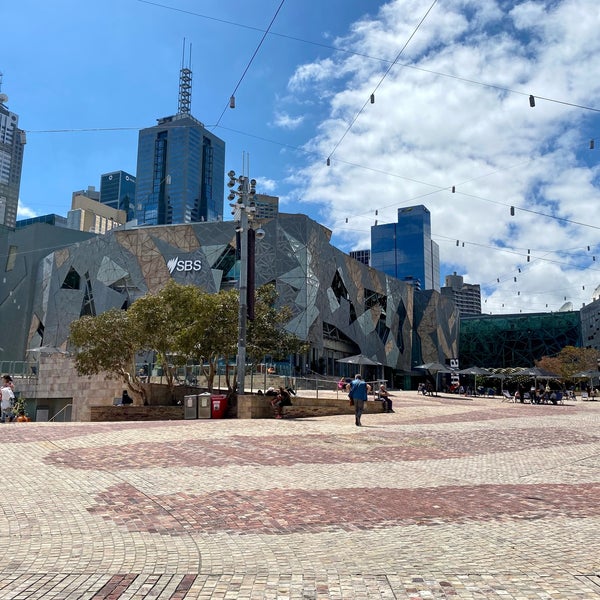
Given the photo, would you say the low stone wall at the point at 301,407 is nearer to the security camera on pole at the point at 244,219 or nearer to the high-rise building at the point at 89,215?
the security camera on pole at the point at 244,219

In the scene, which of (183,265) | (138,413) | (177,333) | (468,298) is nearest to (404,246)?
(468,298)

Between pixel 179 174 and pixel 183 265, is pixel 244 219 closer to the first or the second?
pixel 183 265

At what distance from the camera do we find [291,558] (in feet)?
17.3

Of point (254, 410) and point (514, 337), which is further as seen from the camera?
point (514, 337)

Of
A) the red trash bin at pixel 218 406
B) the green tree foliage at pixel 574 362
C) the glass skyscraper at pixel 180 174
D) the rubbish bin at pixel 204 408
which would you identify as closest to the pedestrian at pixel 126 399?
the rubbish bin at pixel 204 408

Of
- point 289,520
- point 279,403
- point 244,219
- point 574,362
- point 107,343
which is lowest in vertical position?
point 289,520

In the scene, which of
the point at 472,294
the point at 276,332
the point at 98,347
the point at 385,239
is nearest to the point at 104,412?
the point at 98,347

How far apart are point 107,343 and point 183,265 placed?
25.8 meters

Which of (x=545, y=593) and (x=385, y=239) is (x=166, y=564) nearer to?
(x=545, y=593)

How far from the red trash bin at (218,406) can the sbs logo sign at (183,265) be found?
105 ft

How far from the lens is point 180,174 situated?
5704 inches

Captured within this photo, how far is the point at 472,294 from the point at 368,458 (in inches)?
7547

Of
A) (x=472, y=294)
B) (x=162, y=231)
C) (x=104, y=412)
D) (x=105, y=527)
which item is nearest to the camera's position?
(x=105, y=527)

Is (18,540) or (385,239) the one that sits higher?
(385,239)
